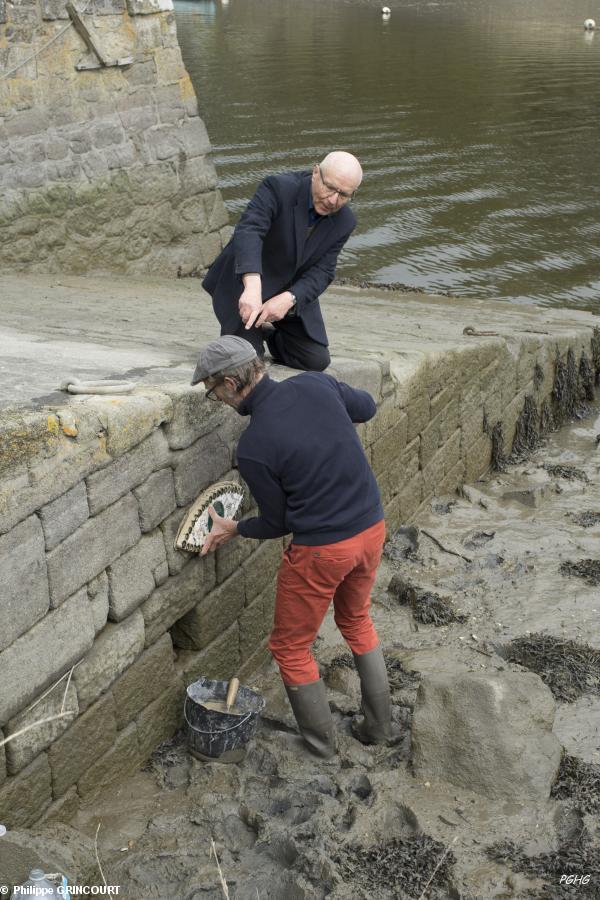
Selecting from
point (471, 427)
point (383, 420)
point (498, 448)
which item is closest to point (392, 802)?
point (383, 420)

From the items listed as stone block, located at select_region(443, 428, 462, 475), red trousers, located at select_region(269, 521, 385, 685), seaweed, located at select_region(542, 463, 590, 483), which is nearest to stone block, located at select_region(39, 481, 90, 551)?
red trousers, located at select_region(269, 521, 385, 685)

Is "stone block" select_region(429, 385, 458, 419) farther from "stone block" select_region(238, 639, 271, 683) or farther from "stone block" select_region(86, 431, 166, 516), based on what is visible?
"stone block" select_region(86, 431, 166, 516)

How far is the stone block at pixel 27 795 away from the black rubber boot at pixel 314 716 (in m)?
1.17

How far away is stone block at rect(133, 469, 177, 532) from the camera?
438 cm

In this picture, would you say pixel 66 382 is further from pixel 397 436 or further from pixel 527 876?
A: pixel 397 436

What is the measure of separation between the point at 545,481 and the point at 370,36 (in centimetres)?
3011

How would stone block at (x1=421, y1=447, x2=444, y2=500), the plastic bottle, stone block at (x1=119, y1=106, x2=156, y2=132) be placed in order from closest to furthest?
1. the plastic bottle
2. stone block at (x1=421, y1=447, x2=444, y2=500)
3. stone block at (x1=119, y1=106, x2=156, y2=132)

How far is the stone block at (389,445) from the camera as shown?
22.1ft

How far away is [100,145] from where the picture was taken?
9562 mm

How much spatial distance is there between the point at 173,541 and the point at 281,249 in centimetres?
165

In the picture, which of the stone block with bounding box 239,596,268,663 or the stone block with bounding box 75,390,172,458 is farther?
the stone block with bounding box 239,596,268,663

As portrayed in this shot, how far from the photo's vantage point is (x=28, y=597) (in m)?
3.79

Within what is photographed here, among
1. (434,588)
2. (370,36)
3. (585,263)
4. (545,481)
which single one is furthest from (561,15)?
(434,588)

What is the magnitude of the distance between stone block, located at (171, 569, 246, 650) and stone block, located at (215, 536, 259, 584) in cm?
5
